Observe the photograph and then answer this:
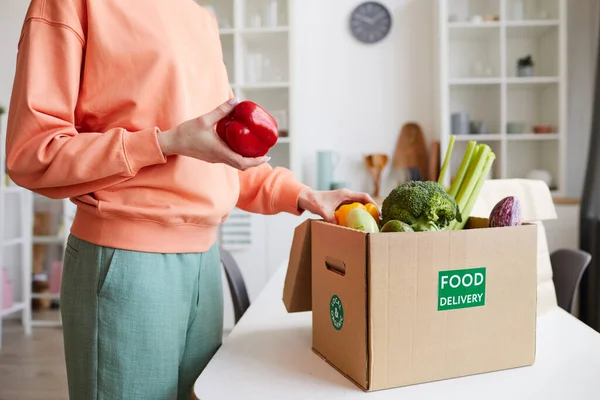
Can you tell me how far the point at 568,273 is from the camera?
1.71m

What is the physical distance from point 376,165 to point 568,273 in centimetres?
200

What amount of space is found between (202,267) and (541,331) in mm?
724

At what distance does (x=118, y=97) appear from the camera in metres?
0.92

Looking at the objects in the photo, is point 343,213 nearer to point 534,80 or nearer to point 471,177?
point 471,177

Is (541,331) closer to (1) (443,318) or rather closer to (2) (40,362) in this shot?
(1) (443,318)

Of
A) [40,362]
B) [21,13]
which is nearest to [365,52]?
[21,13]

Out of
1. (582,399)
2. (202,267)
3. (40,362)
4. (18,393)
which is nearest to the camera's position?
(582,399)

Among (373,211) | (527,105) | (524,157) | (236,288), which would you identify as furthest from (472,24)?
(373,211)

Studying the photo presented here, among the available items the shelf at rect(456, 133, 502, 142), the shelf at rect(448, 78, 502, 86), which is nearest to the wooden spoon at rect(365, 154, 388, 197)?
the shelf at rect(456, 133, 502, 142)

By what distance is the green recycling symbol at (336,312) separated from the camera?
83 centimetres

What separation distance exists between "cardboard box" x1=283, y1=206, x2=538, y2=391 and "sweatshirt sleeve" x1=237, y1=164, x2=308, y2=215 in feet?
0.95

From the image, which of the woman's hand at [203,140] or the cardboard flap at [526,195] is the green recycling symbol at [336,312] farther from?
the cardboard flap at [526,195]

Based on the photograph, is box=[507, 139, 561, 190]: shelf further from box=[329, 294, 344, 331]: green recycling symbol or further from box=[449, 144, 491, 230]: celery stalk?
box=[329, 294, 344, 331]: green recycling symbol

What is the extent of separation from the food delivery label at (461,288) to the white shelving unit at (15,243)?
308 centimetres
